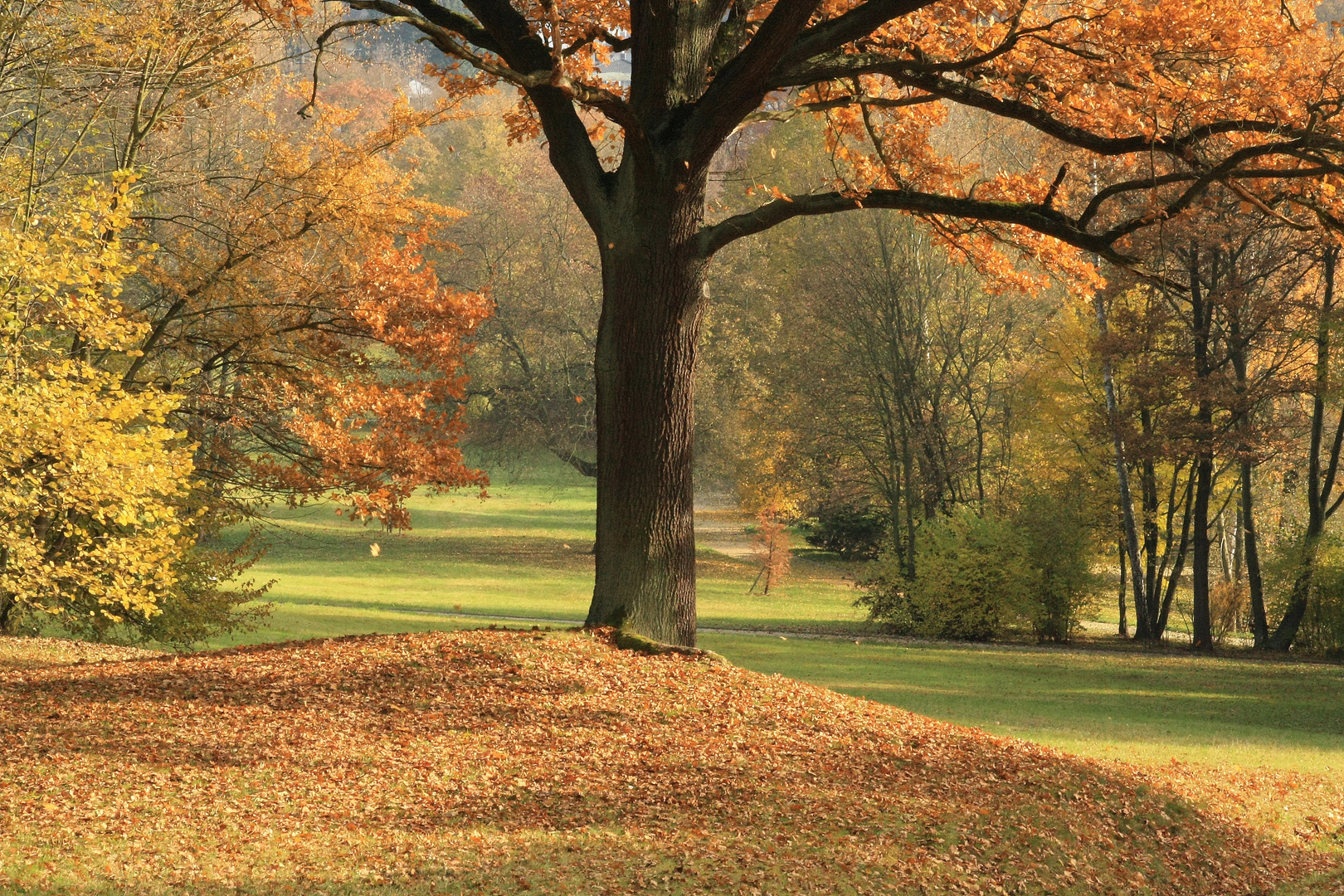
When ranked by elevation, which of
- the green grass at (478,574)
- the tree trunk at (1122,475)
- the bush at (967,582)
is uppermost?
the tree trunk at (1122,475)

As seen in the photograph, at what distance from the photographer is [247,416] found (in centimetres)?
1309

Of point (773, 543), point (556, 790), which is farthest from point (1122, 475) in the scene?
point (556, 790)

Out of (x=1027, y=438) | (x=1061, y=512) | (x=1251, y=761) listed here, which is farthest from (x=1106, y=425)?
(x=1251, y=761)

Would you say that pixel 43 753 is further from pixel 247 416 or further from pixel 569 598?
pixel 569 598

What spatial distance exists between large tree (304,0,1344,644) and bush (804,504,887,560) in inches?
944

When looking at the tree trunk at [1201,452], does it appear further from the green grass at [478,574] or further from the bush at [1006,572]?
the green grass at [478,574]

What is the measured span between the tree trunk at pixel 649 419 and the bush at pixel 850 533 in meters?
24.5

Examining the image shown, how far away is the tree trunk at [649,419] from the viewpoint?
328 inches

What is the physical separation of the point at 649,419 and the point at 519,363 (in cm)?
2723

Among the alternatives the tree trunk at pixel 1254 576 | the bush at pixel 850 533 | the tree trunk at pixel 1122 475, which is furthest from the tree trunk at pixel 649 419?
the bush at pixel 850 533

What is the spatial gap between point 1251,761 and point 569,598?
1794cm

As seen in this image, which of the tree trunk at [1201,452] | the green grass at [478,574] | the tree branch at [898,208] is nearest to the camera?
the tree branch at [898,208]

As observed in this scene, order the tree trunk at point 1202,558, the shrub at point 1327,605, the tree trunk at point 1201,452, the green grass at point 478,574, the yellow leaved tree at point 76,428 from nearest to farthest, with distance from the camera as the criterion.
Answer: the yellow leaved tree at point 76,428 → the tree trunk at point 1201,452 → the shrub at point 1327,605 → the tree trunk at point 1202,558 → the green grass at point 478,574

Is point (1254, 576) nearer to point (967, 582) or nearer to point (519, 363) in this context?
point (967, 582)
